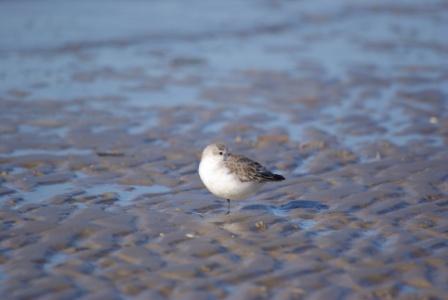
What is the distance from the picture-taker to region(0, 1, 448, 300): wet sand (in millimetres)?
6695

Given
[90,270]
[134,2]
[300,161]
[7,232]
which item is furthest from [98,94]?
[134,2]

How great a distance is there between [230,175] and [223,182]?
12 cm

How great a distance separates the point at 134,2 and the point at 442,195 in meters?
15.9

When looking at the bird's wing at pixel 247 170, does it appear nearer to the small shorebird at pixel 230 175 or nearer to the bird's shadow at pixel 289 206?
the small shorebird at pixel 230 175

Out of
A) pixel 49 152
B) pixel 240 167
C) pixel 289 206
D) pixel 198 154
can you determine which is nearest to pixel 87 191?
pixel 49 152

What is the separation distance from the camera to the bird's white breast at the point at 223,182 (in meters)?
8.42

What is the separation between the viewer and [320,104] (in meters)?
13.5

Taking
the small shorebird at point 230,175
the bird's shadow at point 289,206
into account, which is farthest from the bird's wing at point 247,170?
the bird's shadow at point 289,206

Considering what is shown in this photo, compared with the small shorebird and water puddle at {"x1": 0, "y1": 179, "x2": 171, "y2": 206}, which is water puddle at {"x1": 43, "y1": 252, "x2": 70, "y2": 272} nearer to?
water puddle at {"x1": 0, "y1": 179, "x2": 171, "y2": 206}

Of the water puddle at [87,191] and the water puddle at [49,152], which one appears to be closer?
the water puddle at [87,191]

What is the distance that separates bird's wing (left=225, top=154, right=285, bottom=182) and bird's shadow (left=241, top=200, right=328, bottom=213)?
1.09ft

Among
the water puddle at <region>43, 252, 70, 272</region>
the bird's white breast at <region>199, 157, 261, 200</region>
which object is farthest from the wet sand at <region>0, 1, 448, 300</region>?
the bird's white breast at <region>199, 157, 261, 200</region>

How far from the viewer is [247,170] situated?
8531 millimetres

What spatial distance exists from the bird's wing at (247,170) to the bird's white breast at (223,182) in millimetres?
56
